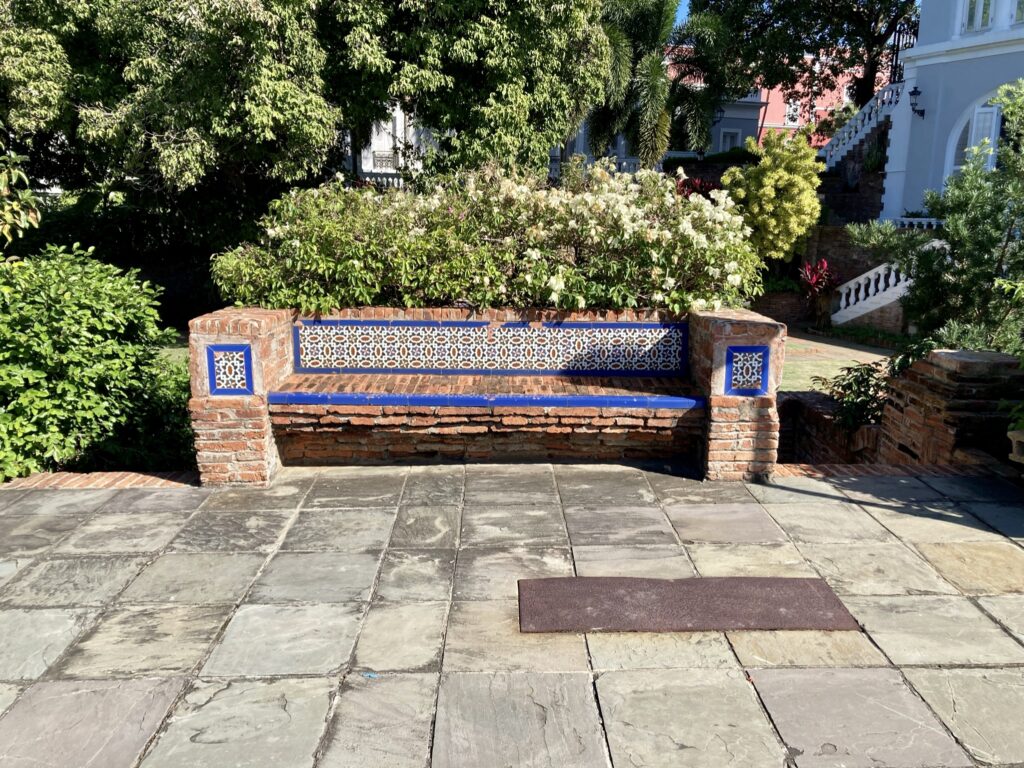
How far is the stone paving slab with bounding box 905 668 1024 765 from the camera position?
2551 mm

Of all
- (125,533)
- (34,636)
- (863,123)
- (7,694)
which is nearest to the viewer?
(7,694)

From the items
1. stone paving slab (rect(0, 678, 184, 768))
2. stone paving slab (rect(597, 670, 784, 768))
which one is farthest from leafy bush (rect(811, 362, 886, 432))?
stone paving slab (rect(0, 678, 184, 768))

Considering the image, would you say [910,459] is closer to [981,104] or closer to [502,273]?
[502,273]

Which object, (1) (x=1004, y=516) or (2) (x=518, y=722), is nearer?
(2) (x=518, y=722)

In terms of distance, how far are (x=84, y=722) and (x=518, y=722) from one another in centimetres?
143

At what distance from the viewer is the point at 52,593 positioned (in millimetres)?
3619

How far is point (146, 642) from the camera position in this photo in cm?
321

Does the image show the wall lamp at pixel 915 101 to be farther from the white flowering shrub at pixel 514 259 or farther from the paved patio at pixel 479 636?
the paved patio at pixel 479 636

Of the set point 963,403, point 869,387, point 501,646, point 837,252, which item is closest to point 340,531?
point 501,646

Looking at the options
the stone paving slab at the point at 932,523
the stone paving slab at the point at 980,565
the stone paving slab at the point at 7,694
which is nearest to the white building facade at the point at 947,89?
the stone paving slab at the point at 932,523

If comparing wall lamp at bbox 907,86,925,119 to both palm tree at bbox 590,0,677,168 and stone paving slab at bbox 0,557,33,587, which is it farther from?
stone paving slab at bbox 0,557,33,587

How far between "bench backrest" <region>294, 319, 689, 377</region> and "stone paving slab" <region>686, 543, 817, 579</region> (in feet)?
5.98

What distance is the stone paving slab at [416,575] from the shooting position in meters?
3.61

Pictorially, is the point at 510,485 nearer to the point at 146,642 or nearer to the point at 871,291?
the point at 146,642
